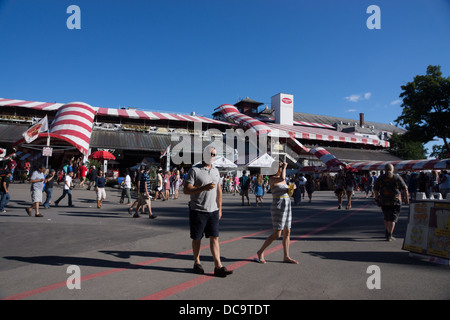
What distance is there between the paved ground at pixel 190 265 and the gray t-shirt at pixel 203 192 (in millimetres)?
933

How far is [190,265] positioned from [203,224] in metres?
0.82

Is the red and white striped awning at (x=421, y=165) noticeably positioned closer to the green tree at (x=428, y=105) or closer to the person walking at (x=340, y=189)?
the green tree at (x=428, y=105)

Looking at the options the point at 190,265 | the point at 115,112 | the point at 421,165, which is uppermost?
the point at 115,112

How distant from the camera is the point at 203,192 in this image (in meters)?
4.41

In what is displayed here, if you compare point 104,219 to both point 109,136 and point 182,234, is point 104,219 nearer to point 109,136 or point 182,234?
point 182,234

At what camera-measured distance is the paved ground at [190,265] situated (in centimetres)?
359

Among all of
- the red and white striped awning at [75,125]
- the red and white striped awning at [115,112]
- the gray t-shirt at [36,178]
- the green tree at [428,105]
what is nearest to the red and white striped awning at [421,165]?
the green tree at [428,105]

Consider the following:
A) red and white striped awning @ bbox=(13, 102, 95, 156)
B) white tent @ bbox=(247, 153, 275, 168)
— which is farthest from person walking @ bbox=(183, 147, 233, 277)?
white tent @ bbox=(247, 153, 275, 168)

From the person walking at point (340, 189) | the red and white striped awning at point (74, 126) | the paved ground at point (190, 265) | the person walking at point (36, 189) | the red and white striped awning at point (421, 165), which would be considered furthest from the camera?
the red and white striped awning at point (421, 165)

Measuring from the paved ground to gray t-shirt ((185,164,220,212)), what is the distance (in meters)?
0.93

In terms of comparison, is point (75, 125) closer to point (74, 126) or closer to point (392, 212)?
point (74, 126)

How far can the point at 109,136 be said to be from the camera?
Answer: 28.0 metres

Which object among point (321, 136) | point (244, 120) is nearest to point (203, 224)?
point (244, 120)
